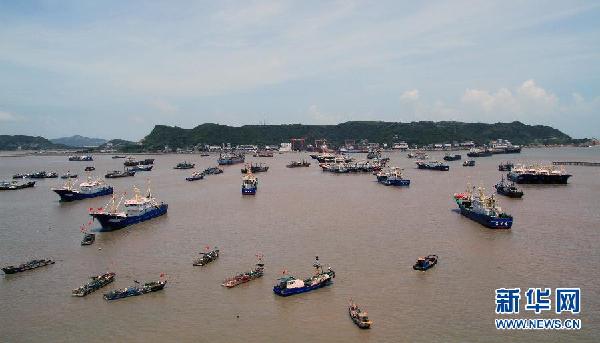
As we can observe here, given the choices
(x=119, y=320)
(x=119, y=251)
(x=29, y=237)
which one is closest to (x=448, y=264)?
(x=119, y=320)

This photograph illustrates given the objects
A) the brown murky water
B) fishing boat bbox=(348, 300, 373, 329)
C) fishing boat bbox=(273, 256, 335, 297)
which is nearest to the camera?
fishing boat bbox=(348, 300, 373, 329)

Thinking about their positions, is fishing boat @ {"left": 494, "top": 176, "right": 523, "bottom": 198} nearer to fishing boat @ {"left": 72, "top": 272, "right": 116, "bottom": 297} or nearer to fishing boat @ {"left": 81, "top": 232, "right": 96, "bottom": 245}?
fishing boat @ {"left": 81, "top": 232, "right": 96, "bottom": 245}

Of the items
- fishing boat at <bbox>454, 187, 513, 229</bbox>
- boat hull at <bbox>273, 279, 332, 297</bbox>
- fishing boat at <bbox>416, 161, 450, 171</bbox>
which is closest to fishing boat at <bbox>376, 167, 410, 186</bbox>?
fishing boat at <bbox>454, 187, 513, 229</bbox>

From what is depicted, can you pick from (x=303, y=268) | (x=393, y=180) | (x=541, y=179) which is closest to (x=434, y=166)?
(x=541, y=179)

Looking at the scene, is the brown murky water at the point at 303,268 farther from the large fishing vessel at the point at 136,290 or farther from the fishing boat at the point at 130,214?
the fishing boat at the point at 130,214

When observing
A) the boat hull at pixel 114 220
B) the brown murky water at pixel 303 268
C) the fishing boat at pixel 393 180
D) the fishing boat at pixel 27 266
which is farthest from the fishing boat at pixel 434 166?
the fishing boat at pixel 27 266

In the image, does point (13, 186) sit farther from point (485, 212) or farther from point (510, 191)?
point (510, 191)
